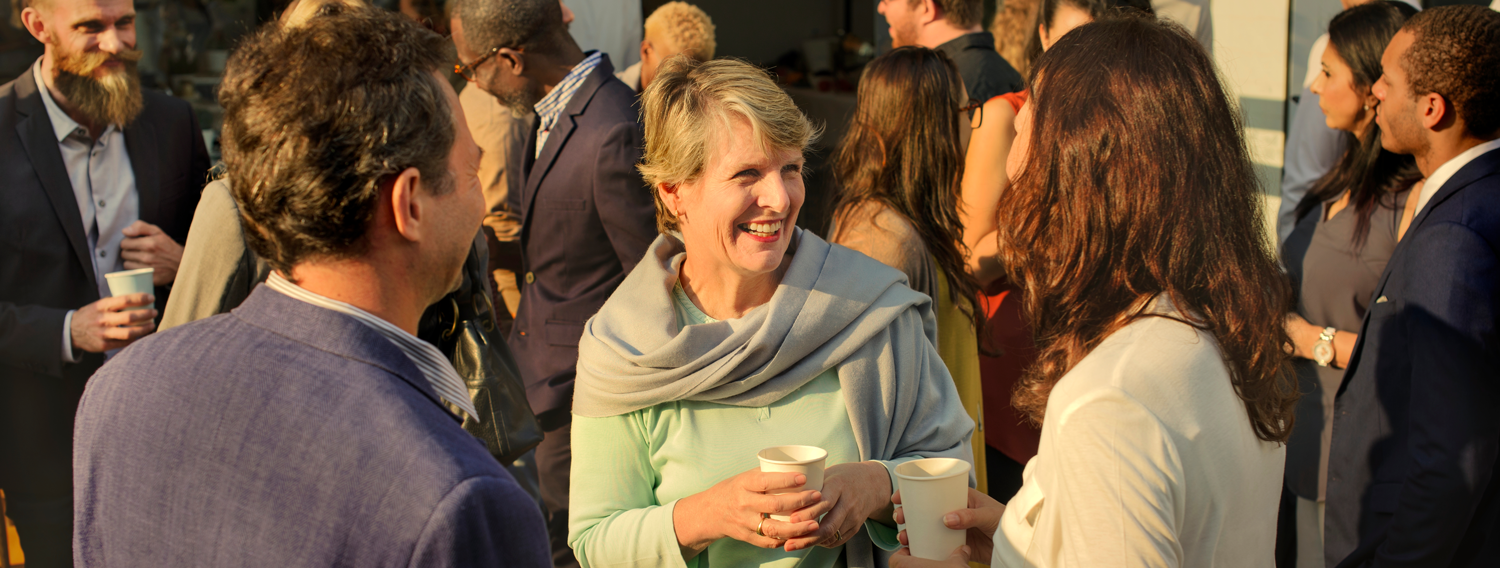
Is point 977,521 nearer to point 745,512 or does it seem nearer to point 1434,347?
point 745,512

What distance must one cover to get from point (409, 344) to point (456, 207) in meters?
0.19

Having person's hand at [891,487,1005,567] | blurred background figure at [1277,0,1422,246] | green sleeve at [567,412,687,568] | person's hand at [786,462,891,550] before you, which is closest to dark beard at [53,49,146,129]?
green sleeve at [567,412,687,568]

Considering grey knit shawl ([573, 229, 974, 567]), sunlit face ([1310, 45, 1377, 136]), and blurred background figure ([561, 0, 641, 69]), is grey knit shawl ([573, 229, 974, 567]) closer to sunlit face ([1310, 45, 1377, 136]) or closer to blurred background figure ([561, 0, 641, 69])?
sunlit face ([1310, 45, 1377, 136])

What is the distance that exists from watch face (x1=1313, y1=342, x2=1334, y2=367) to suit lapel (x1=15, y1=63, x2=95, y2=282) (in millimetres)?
4063

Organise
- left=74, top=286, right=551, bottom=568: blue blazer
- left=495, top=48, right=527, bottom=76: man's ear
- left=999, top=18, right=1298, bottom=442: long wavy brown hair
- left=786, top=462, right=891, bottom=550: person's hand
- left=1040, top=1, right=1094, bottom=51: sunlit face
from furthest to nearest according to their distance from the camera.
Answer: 1. left=1040, top=1, right=1094, bottom=51: sunlit face
2. left=495, top=48, right=527, bottom=76: man's ear
3. left=786, top=462, right=891, bottom=550: person's hand
4. left=999, top=18, right=1298, bottom=442: long wavy brown hair
5. left=74, top=286, right=551, bottom=568: blue blazer

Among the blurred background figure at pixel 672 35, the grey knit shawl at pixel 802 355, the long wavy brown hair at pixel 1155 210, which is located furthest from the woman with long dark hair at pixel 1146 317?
the blurred background figure at pixel 672 35

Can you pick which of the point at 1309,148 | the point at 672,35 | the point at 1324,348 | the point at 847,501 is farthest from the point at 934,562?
the point at 672,35

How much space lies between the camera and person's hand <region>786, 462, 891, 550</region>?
1830 mm

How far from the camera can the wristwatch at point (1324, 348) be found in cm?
332

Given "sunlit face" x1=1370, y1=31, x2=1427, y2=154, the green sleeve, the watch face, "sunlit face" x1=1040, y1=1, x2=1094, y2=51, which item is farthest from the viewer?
"sunlit face" x1=1040, y1=1, x2=1094, y2=51

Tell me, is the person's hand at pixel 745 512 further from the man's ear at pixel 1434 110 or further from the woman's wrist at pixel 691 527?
the man's ear at pixel 1434 110

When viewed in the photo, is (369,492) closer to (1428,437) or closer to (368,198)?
(368,198)

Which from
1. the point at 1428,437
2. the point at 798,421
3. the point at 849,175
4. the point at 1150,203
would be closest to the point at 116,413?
the point at 798,421

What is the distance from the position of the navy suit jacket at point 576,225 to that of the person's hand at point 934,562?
193cm
